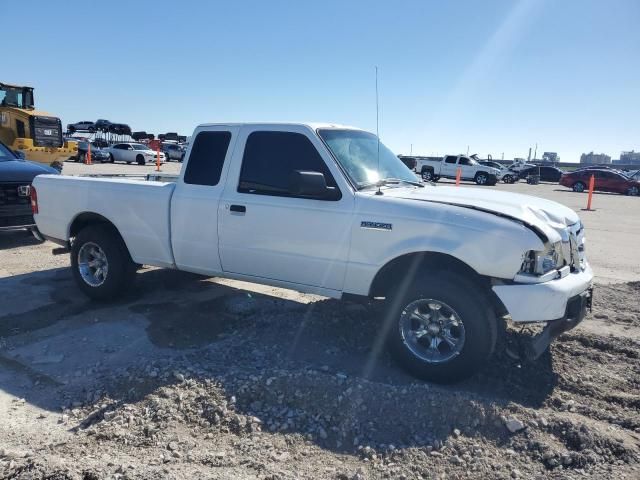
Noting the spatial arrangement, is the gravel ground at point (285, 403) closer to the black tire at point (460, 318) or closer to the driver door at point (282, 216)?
the black tire at point (460, 318)

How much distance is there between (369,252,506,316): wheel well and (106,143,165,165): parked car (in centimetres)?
3742

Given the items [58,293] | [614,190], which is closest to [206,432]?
[58,293]

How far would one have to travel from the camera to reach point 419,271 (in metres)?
4.10

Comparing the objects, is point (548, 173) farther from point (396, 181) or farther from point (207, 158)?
point (207, 158)

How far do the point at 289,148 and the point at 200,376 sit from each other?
216 centimetres

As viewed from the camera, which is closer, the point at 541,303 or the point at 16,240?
the point at 541,303

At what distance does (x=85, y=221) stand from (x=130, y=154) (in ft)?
115

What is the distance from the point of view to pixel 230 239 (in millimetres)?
4922

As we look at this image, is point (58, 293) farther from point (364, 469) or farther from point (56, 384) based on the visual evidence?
point (364, 469)

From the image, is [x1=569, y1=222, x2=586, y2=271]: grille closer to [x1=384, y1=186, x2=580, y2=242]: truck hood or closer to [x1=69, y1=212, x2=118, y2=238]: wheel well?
[x1=384, y1=186, x2=580, y2=242]: truck hood

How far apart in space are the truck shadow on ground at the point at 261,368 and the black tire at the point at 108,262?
0.57ft

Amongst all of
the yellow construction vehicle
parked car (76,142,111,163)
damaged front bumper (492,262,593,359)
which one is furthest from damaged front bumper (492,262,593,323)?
parked car (76,142,111,163)

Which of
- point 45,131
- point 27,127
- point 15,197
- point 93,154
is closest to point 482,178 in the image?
point 45,131

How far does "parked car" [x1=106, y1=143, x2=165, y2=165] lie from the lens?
126ft
